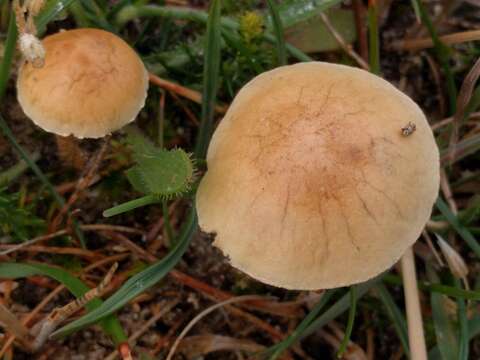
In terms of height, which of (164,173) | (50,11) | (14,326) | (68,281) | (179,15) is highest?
(50,11)

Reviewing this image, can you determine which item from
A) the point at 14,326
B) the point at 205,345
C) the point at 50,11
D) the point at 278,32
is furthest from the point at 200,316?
the point at 50,11

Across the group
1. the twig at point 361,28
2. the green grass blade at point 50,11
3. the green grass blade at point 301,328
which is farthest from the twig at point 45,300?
the twig at point 361,28

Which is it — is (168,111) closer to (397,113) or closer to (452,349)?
(397,113)

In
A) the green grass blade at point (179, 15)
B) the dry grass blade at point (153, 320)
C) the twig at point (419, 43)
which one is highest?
the green grass blade at point (179, 15)

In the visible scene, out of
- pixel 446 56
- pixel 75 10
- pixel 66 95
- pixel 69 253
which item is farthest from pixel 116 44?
pixel 446 56

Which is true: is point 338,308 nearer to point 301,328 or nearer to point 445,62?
point 301,328

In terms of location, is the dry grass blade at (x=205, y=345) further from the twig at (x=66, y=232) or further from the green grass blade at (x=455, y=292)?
the green grass blade at (x=455, y=292)

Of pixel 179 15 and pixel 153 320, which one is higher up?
pixel 179 15
